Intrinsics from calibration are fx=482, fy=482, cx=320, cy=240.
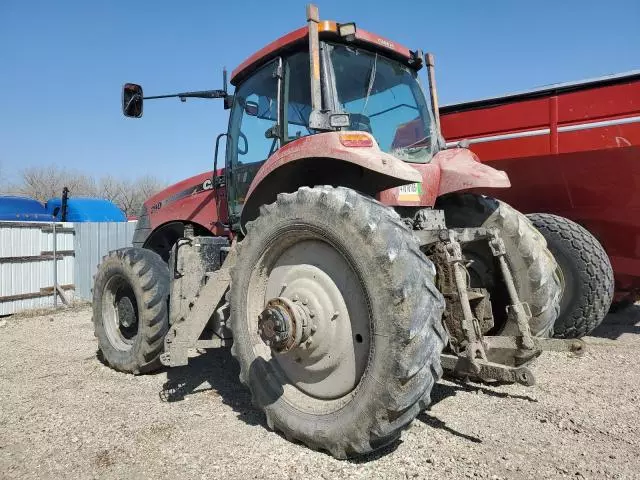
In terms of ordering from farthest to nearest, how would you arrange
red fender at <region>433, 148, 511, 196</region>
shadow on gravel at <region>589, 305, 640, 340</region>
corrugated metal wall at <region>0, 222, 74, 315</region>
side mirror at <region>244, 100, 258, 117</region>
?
corrugated metal wall at <region>0, 222, 74, 315</region>
shadow on gravel at <region>589, 305, 640, 340</region>
side mirror at <region>244, 100, 258, 117</region>
red fender at <region>433, 148, 511, 196</region>

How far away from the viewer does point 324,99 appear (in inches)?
125

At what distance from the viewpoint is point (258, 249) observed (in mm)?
3086

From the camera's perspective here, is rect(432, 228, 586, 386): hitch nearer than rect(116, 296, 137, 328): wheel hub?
Yes

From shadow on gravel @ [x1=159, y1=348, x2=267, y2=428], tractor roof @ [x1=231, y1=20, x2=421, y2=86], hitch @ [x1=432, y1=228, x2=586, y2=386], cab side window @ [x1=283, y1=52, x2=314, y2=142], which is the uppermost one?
tractor roof @ [x1=231, y1=20, x2=421, y2=86]

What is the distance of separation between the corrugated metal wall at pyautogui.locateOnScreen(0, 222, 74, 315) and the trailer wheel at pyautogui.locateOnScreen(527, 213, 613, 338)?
29.9 ft

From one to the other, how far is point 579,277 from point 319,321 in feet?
10.7

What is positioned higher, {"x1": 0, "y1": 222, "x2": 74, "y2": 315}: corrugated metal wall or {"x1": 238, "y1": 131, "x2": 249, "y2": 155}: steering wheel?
{"x1": 238, "y1": 131, "x2": 249, "y2": 155}: steering wheel

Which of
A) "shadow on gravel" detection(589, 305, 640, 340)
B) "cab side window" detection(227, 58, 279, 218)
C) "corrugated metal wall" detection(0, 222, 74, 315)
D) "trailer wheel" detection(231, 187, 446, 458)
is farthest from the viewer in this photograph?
"corrugated metal wall" detection(0, 222, 74, 315)

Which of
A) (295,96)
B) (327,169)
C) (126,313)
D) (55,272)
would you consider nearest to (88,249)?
(55,272)

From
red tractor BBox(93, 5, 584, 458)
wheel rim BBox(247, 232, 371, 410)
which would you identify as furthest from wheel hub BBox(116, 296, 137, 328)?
wheel rim BBox(247, 232, 371, 410)

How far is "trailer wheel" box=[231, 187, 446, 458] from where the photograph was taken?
92.4 inches

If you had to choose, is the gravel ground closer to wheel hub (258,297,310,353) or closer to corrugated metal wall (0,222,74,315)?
wheel hub (258,297,310,353)

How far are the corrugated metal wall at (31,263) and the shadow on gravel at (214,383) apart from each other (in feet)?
19.8

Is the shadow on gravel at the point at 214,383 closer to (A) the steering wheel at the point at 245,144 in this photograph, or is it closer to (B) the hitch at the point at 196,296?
(B) the hitch at the point at 196,296
